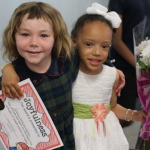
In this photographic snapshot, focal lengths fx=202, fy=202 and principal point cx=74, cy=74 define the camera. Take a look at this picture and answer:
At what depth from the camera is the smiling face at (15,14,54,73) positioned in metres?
0.68

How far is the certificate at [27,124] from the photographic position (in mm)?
733

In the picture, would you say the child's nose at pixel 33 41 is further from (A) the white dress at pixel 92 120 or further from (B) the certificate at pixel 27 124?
(A) the white dress at pixel 92 120

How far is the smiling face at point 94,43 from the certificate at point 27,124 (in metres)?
0.26

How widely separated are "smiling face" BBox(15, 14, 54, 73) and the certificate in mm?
95

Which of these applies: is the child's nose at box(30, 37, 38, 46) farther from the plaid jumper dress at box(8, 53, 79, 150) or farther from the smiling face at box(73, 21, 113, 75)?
the smiling face at box(73, 21, 113, 75)

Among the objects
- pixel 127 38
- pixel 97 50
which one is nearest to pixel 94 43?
pixel 97 50

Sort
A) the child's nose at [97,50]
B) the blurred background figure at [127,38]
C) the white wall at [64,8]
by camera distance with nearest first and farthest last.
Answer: the child's nose at [97,50]
the white wall at [64,8]
the blurred background figure at [127,38]

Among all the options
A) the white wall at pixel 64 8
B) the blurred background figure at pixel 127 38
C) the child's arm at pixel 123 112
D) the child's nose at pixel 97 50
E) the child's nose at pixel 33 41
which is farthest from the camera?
the blurred background figure at pixel 127 38

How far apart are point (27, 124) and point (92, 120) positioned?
0.96 feet

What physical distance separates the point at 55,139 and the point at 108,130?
0.85 ft

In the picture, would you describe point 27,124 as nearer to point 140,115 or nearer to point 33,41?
point 33,41

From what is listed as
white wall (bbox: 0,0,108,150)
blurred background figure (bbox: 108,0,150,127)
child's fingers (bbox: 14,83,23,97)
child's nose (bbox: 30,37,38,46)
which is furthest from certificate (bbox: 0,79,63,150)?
blurred background figure (bbox: 108,0,150,127)

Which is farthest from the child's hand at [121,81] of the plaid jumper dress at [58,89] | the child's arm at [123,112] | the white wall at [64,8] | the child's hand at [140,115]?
the white wall at [64,8]

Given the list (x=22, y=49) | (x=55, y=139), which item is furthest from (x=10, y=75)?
(x=55, y=139)
